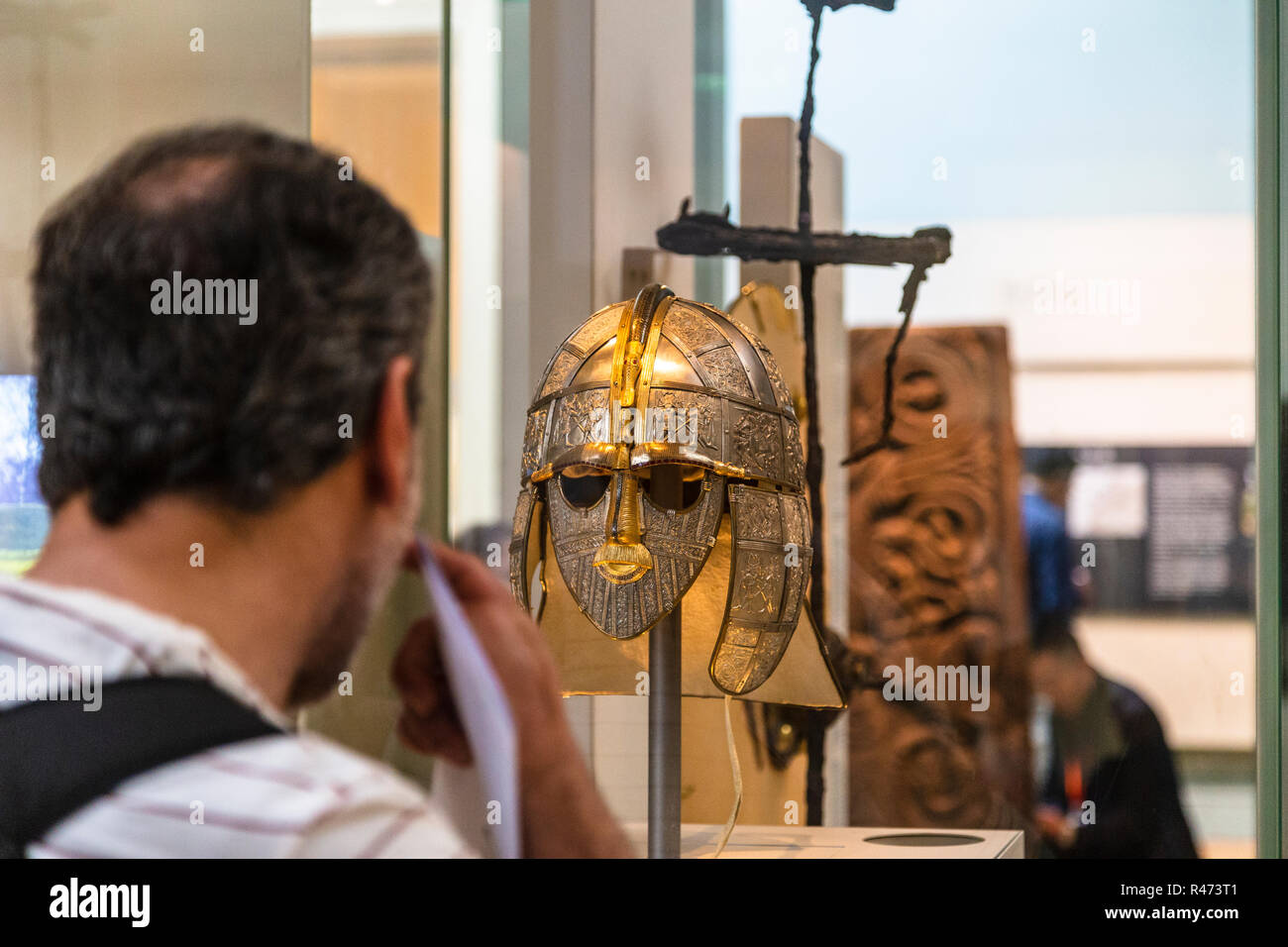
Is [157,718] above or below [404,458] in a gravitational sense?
below

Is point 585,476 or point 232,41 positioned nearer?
point 585,476

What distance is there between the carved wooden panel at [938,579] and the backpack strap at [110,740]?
1.62 meters

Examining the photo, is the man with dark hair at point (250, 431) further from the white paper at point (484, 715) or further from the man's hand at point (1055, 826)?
the man's hand at point (1055, 826)

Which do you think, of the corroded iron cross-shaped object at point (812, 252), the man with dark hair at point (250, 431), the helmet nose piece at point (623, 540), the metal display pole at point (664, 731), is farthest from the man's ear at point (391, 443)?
the corroded iron cross-shaped object at point (812, 252)

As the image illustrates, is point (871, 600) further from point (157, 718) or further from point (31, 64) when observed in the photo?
point (157, 718)

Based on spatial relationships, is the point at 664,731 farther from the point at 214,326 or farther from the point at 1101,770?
the point at 214,326

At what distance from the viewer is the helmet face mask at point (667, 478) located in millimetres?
1485

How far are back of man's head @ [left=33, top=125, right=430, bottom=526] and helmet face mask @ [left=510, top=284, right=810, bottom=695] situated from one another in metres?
0.79

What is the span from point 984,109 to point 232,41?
3.84 feet

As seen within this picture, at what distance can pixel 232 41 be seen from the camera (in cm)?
184
